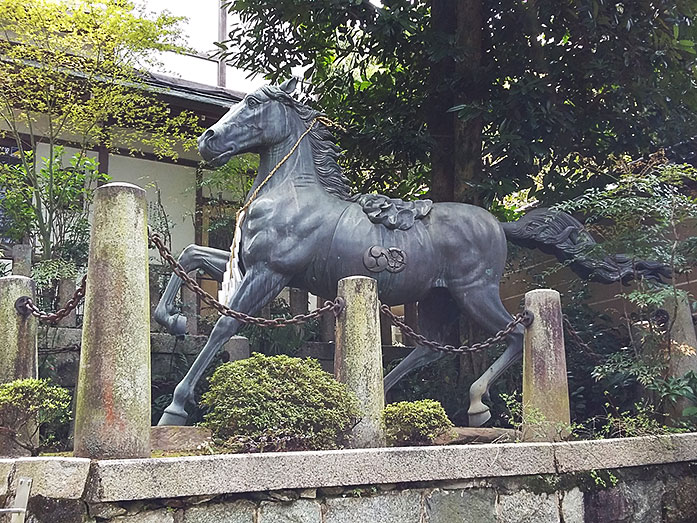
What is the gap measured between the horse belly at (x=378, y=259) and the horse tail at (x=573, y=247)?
948 millimetres

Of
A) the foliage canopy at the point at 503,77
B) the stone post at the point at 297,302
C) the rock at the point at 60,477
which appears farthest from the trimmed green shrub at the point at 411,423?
the stone post at the point at 297,302

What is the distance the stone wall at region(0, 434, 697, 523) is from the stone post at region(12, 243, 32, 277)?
16.2 feet

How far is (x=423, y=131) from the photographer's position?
8.15m

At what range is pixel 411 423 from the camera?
4332mm

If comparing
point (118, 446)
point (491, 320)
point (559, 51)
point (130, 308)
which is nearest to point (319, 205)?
point (491, 320)

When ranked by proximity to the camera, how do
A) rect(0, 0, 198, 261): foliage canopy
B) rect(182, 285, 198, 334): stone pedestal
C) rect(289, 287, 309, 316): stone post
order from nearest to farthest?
rect(182, 285, 198, 334): stone pedestal
rect(0, 0, 198, 261): foliage canopy
rect(289, 287, 309, 316): stone post

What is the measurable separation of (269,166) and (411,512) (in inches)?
113

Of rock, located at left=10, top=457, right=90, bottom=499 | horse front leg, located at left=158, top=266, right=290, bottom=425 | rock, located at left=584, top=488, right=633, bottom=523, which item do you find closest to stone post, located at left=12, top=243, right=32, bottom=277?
horse front leg, located at left=158, top=266, right=290, bottom=425

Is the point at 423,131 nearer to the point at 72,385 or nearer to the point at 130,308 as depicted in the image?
the point at 72,385

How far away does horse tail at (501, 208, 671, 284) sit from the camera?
613 cm

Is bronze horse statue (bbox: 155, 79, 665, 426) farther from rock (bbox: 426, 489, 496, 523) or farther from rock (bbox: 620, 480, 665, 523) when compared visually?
rock (bbox: 426, 489, 496, 523)

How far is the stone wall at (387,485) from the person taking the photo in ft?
10.4

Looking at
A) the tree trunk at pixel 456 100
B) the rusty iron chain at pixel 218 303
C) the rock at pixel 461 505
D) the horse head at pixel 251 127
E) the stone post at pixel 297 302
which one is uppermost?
the tree trunk at pixel 456 100

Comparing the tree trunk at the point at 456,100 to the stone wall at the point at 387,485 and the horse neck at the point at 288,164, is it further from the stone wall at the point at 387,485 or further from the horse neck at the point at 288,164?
the stone wall at the point at 387,485
